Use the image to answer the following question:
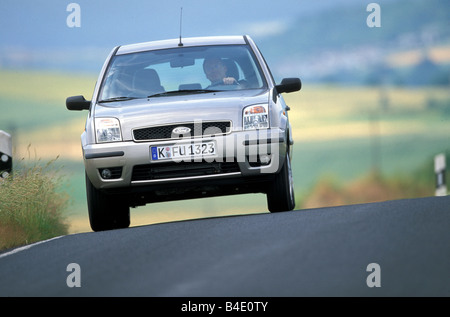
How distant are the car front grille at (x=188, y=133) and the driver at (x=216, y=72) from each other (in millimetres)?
953

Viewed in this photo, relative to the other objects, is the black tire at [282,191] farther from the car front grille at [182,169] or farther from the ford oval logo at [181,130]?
the ford oval logo at [181,130]

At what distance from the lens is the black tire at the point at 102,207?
1022cm

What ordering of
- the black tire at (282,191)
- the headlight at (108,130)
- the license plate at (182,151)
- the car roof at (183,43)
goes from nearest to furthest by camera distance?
1. the license plate at (182,151)
2. the headlight at (108,130)
3. the black tire at (282,191)
4. the car roof at (183,43)

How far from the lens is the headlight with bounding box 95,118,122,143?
32.7ft

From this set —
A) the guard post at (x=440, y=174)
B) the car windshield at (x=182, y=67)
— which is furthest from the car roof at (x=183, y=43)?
the guard post at (x=440, y=174)

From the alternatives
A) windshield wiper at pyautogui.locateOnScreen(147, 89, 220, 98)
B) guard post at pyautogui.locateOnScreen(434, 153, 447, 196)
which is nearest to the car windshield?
windshield wiper at pyautogui.locateOnScreen(147, 89, 220, 98)

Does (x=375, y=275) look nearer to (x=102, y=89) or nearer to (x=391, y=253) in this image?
(x=391, y=253)

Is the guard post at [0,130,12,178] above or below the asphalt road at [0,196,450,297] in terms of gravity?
above

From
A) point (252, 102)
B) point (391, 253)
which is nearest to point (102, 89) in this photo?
point (252, 102)

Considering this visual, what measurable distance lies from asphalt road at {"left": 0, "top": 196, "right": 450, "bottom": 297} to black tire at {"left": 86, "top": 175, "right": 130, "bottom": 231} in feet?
2.55

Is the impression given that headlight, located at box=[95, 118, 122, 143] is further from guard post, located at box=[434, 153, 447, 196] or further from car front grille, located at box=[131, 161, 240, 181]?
guard post, located at box=[434, 153, 447, 196]

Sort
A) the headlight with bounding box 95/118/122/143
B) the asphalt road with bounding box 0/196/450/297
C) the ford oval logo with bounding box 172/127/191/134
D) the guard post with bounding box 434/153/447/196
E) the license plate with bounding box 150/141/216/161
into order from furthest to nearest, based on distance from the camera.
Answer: the guard post with bounding box 434/153/447/196 → the headlight with bounding box 95/118/122/143 → the ford oval logo with bounding box 172/127/191/134 → the license plate with bounding box 150/141/216/161 → the asphalt road with bounding box 0/196/450/297

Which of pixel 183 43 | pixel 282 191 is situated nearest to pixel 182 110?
pixel 282 191
